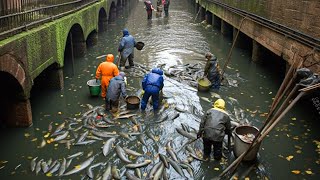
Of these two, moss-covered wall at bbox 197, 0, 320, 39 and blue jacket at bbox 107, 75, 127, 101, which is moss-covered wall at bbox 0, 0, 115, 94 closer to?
blue jacket at bbox 107, 75, 127, 101

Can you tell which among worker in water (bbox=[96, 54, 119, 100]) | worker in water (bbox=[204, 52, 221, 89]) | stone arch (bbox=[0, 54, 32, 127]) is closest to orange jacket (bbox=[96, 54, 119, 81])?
worker in water (bbox=[96, 54, 119, 100])

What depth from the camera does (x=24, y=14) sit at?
1051 cm

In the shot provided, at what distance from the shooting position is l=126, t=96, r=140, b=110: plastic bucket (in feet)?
40.5

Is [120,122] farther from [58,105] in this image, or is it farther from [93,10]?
[93,10]

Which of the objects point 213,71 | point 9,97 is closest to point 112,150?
point 9,97

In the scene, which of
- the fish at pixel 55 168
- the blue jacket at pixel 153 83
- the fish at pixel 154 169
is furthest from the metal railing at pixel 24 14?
the fish at pixel 154 169

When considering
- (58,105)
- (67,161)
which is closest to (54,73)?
(58,105)

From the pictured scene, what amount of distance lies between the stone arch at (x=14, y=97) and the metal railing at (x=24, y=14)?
1.07 m

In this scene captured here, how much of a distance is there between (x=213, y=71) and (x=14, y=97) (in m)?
8.63

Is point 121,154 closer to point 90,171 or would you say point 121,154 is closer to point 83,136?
point 90,171

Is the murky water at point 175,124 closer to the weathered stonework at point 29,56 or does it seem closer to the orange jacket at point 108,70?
the weathered stonework at point 29,56

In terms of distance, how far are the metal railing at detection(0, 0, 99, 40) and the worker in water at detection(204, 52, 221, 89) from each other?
7.29 m

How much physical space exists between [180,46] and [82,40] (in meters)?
7.87

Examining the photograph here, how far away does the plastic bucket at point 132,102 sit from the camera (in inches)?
487
